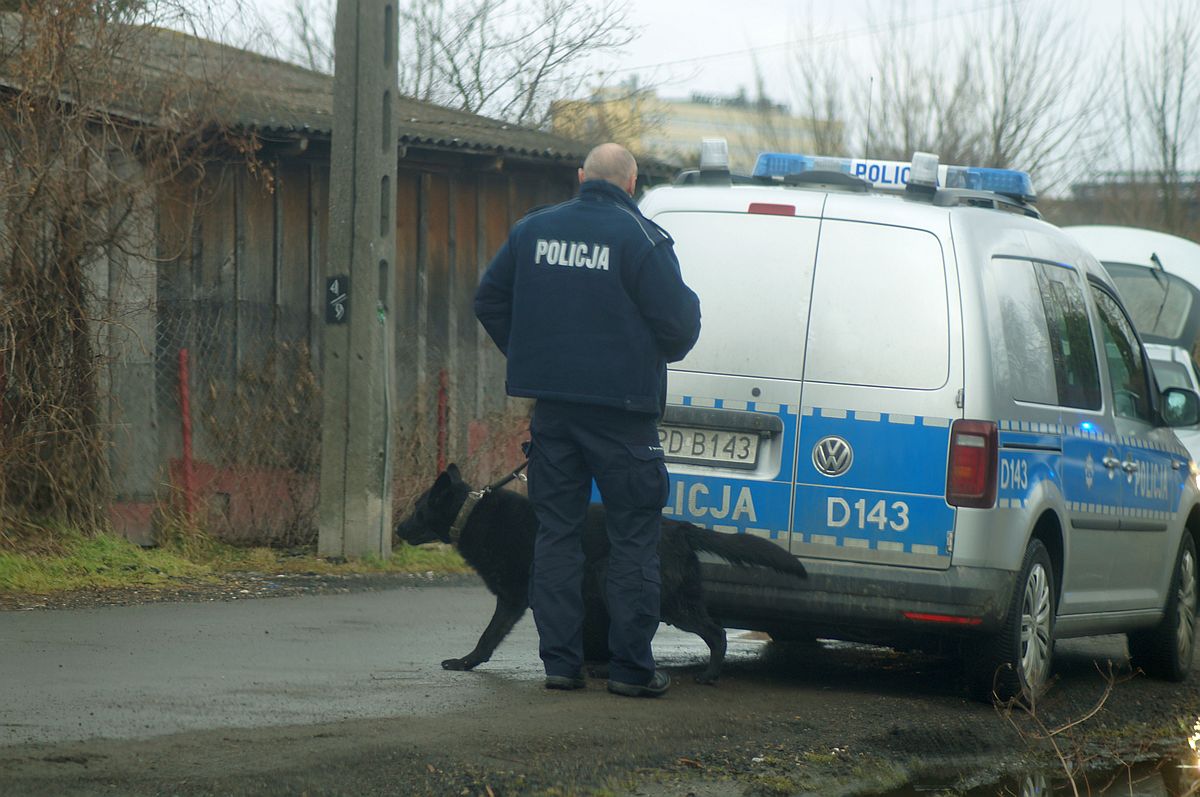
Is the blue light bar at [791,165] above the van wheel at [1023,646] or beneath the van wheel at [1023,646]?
above

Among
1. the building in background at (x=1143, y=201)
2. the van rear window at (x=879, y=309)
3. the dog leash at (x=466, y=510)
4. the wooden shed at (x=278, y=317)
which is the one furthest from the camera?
the building in background at (x=1143, y=201)

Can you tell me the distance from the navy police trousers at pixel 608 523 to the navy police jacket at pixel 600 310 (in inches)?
4.7

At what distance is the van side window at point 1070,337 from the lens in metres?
6.96

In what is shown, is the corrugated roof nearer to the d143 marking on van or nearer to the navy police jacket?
the navy police jacket

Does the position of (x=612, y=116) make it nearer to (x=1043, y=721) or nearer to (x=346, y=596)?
(x=346, y=596)

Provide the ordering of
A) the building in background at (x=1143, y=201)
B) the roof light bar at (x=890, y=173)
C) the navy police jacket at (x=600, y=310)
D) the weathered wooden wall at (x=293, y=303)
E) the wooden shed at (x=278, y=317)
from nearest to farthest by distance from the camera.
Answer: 1. the navy police jacket at (x=600, y=310)
2. the roof light bar at (x=890, y=173)
3. the wooden shed at (x=278, y=317)
4. the weathered wooden wall at (x=293, y=303)
5. the building in background at (x=1143, y=201)

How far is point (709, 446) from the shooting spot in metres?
6.62

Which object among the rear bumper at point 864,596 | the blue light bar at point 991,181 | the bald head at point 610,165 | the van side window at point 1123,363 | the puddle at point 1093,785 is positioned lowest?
the puddle at point 1093,785

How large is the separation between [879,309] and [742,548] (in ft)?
3.64

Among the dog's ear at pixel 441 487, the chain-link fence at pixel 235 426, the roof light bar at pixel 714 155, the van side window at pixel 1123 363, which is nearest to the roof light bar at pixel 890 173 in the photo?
the roof light bar at pixel 714 155

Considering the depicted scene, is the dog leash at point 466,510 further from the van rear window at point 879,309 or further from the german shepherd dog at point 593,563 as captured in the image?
the van rear window at point 879,309

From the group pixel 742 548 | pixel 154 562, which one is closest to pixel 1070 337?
pixel 742 548

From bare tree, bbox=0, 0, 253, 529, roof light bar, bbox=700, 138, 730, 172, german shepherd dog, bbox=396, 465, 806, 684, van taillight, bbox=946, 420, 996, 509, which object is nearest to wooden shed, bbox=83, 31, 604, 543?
bare tree, bbox=0, 0, 253, 529

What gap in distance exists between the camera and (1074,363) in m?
7.12
